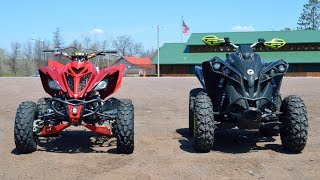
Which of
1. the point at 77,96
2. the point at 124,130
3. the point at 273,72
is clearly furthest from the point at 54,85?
the point at 273,72

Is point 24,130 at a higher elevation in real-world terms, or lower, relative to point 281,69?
Answer: lower

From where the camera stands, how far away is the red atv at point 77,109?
264 inches

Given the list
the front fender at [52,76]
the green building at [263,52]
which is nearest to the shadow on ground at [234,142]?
the front fender at [52,76]

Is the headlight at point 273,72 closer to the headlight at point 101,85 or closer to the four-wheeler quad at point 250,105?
the four-wheeler quad at point 250,105

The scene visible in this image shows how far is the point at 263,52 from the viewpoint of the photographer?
2534 inches

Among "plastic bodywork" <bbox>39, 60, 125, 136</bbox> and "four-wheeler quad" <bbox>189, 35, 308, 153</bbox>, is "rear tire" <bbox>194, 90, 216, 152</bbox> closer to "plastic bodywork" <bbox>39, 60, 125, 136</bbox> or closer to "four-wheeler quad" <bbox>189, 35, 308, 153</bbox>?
"four-wheeler quad" <bbox>189, 35, 308, 153</bbox>

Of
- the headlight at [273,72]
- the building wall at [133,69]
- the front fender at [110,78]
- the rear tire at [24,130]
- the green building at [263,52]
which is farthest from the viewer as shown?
the building wall at [133,69]

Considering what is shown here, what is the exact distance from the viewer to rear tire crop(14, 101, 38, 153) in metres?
6.65

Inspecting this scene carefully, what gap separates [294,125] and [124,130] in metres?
2.62

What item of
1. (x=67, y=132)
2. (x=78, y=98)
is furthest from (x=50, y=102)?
(x=67, y=132)

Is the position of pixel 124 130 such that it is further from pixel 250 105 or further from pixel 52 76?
pixel 250 105

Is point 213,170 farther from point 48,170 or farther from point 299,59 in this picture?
point 299,59

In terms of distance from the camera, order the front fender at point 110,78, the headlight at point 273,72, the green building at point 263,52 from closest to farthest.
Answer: the headlight at point 273,72
the front fender at point 110,78
the green building at point 263,52

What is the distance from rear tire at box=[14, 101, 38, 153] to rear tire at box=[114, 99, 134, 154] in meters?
1.29
